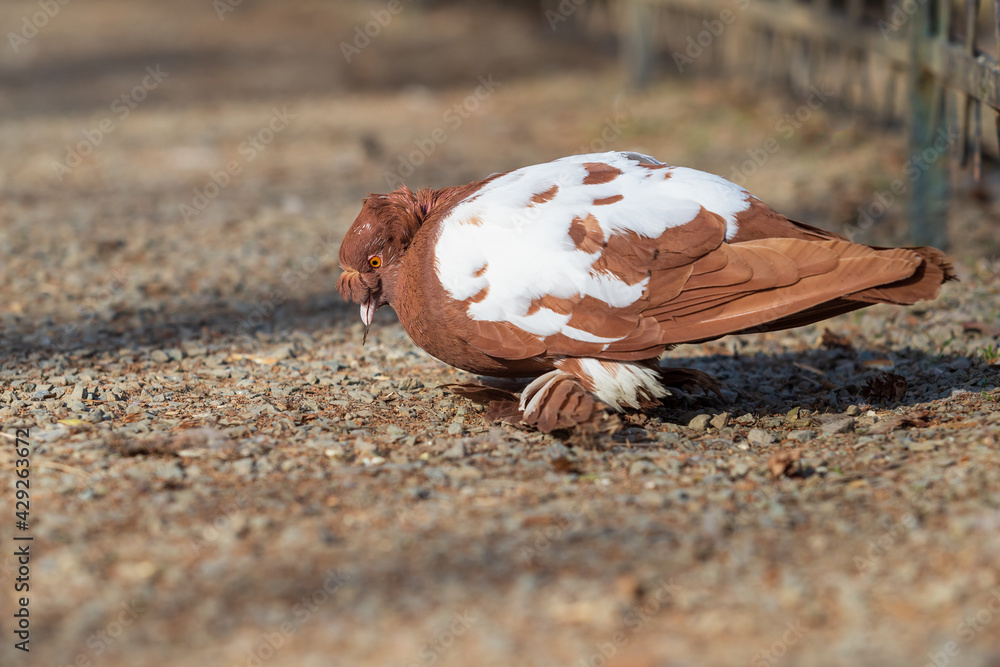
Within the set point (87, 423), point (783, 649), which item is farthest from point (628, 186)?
point (87, 423)

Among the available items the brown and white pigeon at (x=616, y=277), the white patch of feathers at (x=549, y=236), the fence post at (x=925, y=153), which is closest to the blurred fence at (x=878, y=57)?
the fence post at (x=925, y=153)

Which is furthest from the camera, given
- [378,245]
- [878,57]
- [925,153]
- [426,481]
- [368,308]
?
[878,57]

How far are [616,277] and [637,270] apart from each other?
7cm

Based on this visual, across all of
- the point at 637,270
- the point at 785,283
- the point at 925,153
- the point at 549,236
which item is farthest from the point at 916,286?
the point at 925,153

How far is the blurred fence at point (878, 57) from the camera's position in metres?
5.07

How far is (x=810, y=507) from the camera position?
2936 millimetres

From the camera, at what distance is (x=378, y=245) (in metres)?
3.63

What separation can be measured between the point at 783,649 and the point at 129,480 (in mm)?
1985

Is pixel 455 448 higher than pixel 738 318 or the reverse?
the reverse

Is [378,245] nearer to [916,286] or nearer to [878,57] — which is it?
[916,286]

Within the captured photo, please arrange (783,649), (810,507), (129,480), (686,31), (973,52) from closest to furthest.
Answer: (783,649), (810,507), (129,480), (973,52), (686,31)

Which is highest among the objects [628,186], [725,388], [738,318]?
[628,186]

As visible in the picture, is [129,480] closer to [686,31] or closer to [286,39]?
[686,31]

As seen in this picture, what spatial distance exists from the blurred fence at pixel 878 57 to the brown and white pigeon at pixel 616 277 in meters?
1.75
